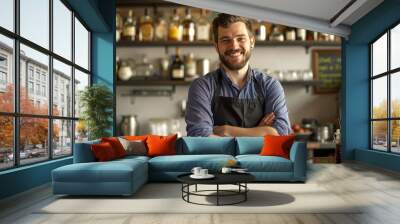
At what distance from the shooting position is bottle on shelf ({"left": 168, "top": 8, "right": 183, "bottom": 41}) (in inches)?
323

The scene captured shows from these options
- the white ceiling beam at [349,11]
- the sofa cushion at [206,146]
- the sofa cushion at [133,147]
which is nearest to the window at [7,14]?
the sofa cushion at [133,147]

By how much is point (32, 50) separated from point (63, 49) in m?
1.17

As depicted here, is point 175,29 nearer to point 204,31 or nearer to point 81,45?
point 204,31

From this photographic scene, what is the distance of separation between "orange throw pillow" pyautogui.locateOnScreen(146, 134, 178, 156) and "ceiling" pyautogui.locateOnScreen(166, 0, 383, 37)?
2.38 m

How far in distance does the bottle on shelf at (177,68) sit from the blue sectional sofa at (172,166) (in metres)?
2.31

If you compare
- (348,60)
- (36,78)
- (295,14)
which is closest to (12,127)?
(36,78)

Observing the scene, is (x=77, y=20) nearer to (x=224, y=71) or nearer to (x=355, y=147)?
(x=224, y=71)

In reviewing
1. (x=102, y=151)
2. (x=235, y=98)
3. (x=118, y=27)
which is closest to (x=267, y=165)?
(x=235, y=98)

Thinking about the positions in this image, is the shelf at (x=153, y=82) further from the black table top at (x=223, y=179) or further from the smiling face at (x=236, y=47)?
the black table top at (x=223, y=179)

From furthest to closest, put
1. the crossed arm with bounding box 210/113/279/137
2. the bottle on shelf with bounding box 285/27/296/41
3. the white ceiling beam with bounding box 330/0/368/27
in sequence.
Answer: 1. the bottle on shelf with bounding box 285/27/296/41
2. the crossed arm with bounding box 210/113/279/137
3. the white ceiling beam with bounding box 330/0/368/27

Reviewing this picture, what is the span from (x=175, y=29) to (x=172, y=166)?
3.65 metres

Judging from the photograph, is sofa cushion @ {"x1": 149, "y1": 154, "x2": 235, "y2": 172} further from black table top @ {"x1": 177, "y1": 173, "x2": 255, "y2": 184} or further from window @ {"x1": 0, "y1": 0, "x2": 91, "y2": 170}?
window @ {"x1": 0, "y1": 0, "x2": 91, "y2": 170}

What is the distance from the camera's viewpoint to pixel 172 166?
17.5 feet

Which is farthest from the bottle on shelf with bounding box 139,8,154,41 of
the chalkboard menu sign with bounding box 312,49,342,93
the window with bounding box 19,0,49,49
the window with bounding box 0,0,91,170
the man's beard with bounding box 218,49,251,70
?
the chalkboard menu sign with bounding box 312,49,342,93
